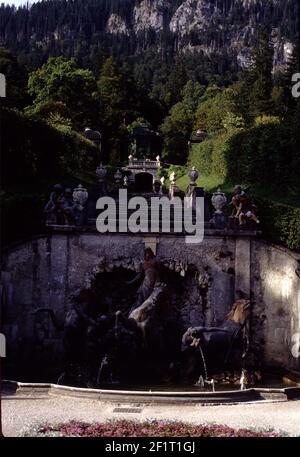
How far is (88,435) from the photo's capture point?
47.5 ft

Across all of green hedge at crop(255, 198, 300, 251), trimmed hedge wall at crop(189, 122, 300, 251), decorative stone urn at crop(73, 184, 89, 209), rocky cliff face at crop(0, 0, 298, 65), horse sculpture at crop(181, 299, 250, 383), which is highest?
rocky cliff face at crop(0, 0, 298, 65)

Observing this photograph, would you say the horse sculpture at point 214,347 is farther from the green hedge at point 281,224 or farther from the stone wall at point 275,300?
the green hedge at point 281,224

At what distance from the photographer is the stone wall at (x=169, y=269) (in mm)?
24234

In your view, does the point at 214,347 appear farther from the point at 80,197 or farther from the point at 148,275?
the point at 80,197

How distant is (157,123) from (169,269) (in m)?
69.2

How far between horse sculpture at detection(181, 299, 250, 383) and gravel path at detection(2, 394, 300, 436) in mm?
3701

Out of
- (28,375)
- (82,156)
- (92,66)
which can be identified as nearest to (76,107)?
(82,156)

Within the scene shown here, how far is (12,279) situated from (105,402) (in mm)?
7880

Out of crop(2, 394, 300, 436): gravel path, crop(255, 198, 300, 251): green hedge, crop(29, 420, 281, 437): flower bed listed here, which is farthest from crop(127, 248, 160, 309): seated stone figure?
crop(29, 420, 281, 437): flower bed

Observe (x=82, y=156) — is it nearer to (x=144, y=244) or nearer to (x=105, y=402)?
(x=144, y=244)

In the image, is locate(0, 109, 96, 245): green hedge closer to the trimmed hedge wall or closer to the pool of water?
the pool of water

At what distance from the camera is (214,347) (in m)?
22.1

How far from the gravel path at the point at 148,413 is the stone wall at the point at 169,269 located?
17.9 ft

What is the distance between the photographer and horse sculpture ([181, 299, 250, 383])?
21891 mm
